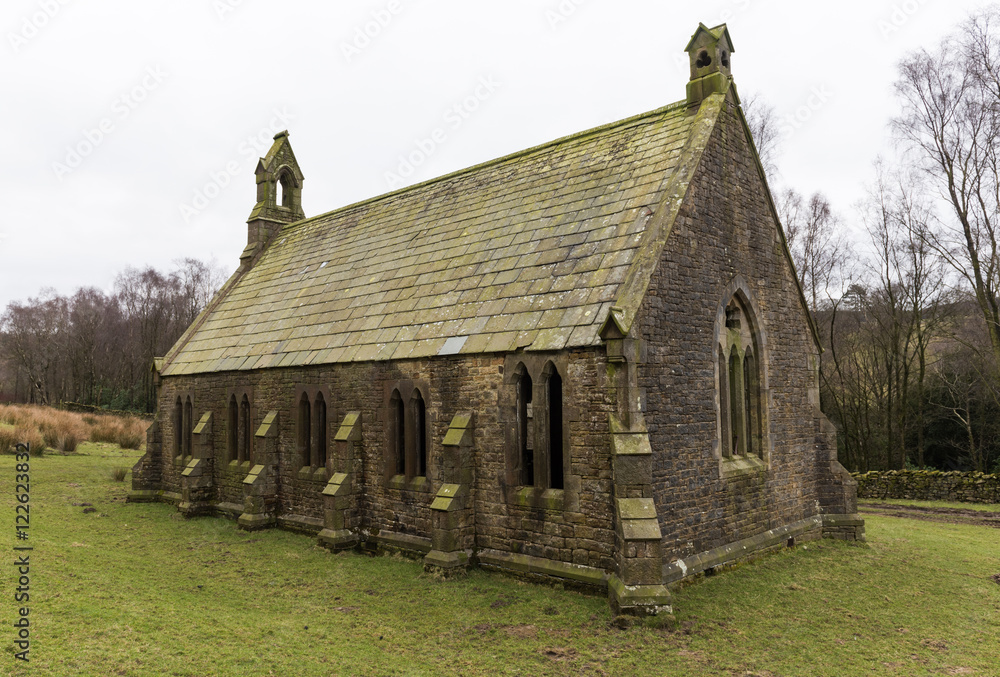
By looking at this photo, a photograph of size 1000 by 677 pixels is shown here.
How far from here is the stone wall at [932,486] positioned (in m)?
23.3

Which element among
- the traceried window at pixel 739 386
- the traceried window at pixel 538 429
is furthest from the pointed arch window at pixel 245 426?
the traceried window at pixel 739 386

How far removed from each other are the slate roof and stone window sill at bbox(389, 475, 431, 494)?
2643 mm

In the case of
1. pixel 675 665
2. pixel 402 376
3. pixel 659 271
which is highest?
pixel 659 271

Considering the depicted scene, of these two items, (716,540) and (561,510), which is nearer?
(561,510)

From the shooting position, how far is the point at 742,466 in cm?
1331

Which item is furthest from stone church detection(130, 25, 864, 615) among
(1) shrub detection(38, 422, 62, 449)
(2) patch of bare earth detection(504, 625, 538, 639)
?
(1) shrub detection(38, 422, 62, 449)

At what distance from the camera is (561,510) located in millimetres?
11406

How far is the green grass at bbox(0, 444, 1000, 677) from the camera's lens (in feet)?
27.8

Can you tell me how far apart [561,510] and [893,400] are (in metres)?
31.1

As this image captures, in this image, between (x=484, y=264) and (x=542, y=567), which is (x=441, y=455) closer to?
(x=542, y=567)

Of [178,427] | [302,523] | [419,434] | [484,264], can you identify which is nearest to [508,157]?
[484,264]

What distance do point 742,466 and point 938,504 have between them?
1476 cm

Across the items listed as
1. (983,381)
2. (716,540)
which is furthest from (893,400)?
(716,540)

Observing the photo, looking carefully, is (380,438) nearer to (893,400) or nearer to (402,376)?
(402,376)
